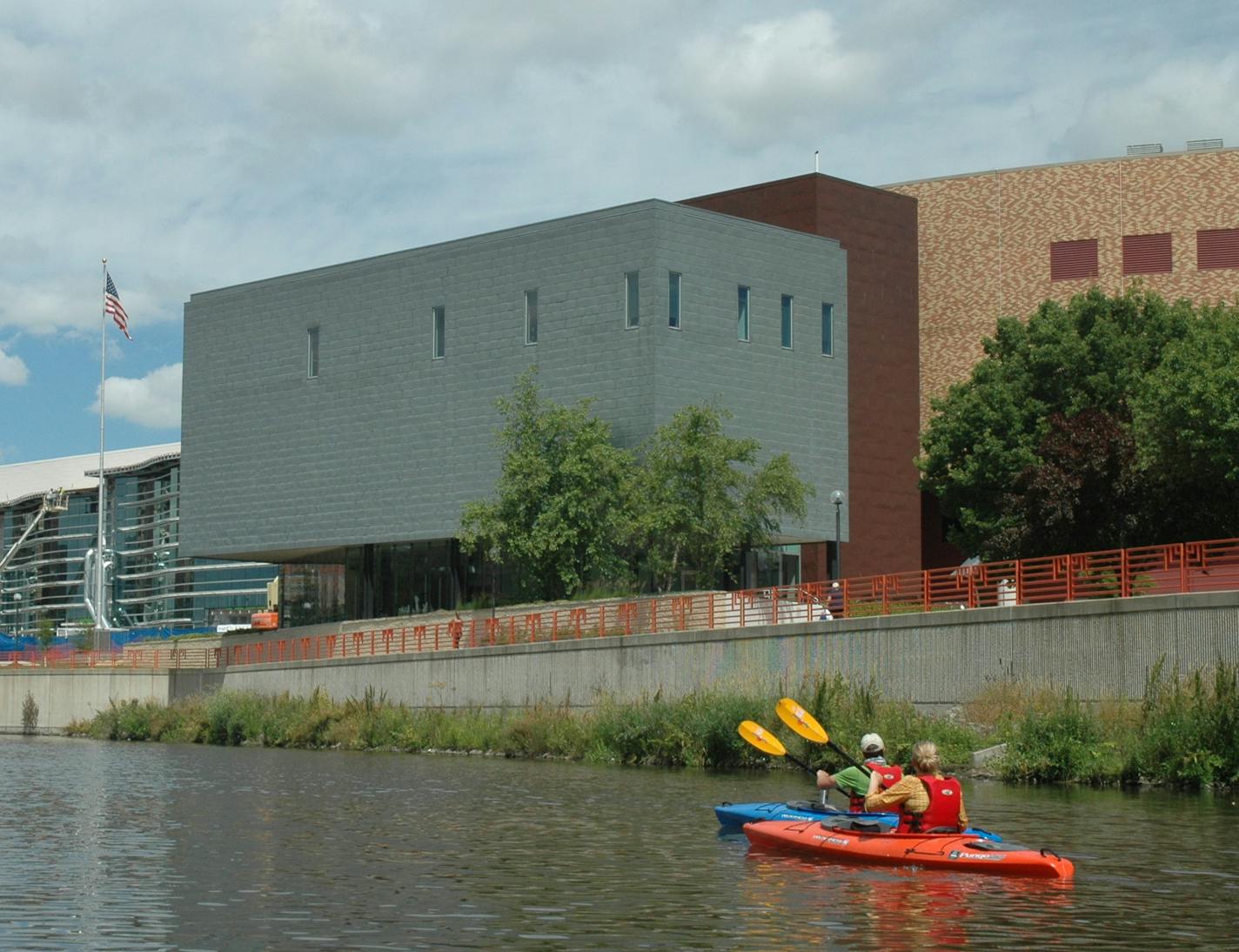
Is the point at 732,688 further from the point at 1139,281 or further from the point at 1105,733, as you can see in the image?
the point at 1139,281

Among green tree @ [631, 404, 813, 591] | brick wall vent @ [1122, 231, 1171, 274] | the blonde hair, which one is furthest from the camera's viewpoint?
brick wall vent @ [1122, 231, 1171, 274]

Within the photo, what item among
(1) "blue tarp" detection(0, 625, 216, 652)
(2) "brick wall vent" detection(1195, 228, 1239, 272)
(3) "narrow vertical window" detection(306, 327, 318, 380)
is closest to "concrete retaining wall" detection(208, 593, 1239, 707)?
(3) "narrow vertical window" detection(306, 327, 318, 380)

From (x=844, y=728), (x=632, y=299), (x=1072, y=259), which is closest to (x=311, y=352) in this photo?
(x=632, y=299)

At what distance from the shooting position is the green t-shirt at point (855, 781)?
69.3ft

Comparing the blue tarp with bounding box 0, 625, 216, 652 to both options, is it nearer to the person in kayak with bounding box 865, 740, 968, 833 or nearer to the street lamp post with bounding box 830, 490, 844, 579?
the street lamp post with bounding box 830, 490, 844, 579

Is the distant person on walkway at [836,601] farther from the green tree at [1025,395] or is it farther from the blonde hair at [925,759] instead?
the blonde hair at [925,759]

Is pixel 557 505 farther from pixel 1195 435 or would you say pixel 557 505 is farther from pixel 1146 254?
pixel 1146 254

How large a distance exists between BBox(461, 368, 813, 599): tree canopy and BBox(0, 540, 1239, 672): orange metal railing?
2.23m

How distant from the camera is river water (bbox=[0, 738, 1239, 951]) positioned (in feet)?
48.9

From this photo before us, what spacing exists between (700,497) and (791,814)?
3244 cm

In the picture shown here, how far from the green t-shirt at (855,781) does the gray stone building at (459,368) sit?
35.3 m

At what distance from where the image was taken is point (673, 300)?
5738 cm

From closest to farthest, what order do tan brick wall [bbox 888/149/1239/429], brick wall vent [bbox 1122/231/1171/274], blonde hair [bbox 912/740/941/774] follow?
blonde hair [bbox 912/740/941/774]
tan brick wall [bbox 888/149/1239/429]
brick wall vent [bbox 1122/231/1171/274]

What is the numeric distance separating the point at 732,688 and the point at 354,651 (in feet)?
69.5
